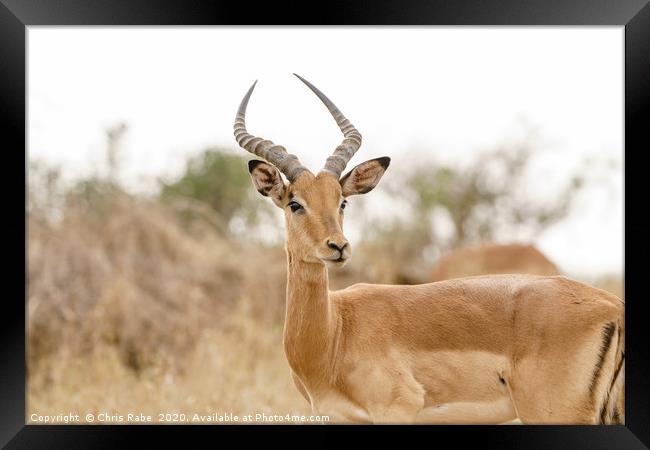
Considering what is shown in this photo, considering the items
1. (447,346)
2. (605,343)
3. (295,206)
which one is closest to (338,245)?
(295,206)

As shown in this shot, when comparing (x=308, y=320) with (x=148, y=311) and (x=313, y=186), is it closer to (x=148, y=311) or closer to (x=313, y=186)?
(x=313, y=186)

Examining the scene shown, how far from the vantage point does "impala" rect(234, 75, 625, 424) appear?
5.52 meters

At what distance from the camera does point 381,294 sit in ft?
20.3

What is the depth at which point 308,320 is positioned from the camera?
5.87 m

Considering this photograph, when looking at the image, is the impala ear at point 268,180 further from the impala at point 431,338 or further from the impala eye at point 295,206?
the impala eye at point 295,206

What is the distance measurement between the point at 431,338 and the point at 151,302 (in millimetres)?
6638

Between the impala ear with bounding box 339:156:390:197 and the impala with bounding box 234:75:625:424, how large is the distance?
0.04ft

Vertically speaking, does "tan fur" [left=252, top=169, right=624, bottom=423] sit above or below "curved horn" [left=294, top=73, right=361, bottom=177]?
below

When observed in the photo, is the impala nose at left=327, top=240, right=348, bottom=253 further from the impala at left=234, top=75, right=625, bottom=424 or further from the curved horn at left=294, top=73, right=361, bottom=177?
the curved horn at left=294, top=73, right=361, bottom=177

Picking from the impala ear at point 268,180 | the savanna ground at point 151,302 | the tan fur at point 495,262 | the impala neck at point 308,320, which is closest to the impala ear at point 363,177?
the impala ear at point 268,180

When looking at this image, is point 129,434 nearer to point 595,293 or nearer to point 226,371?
point 595,293

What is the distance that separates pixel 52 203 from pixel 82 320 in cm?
234

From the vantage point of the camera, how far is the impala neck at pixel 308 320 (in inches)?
228

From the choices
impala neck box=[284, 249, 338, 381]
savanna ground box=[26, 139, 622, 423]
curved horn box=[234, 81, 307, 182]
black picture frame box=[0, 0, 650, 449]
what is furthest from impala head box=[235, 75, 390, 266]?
savanna ground box=[26, 139, 622, 423]
